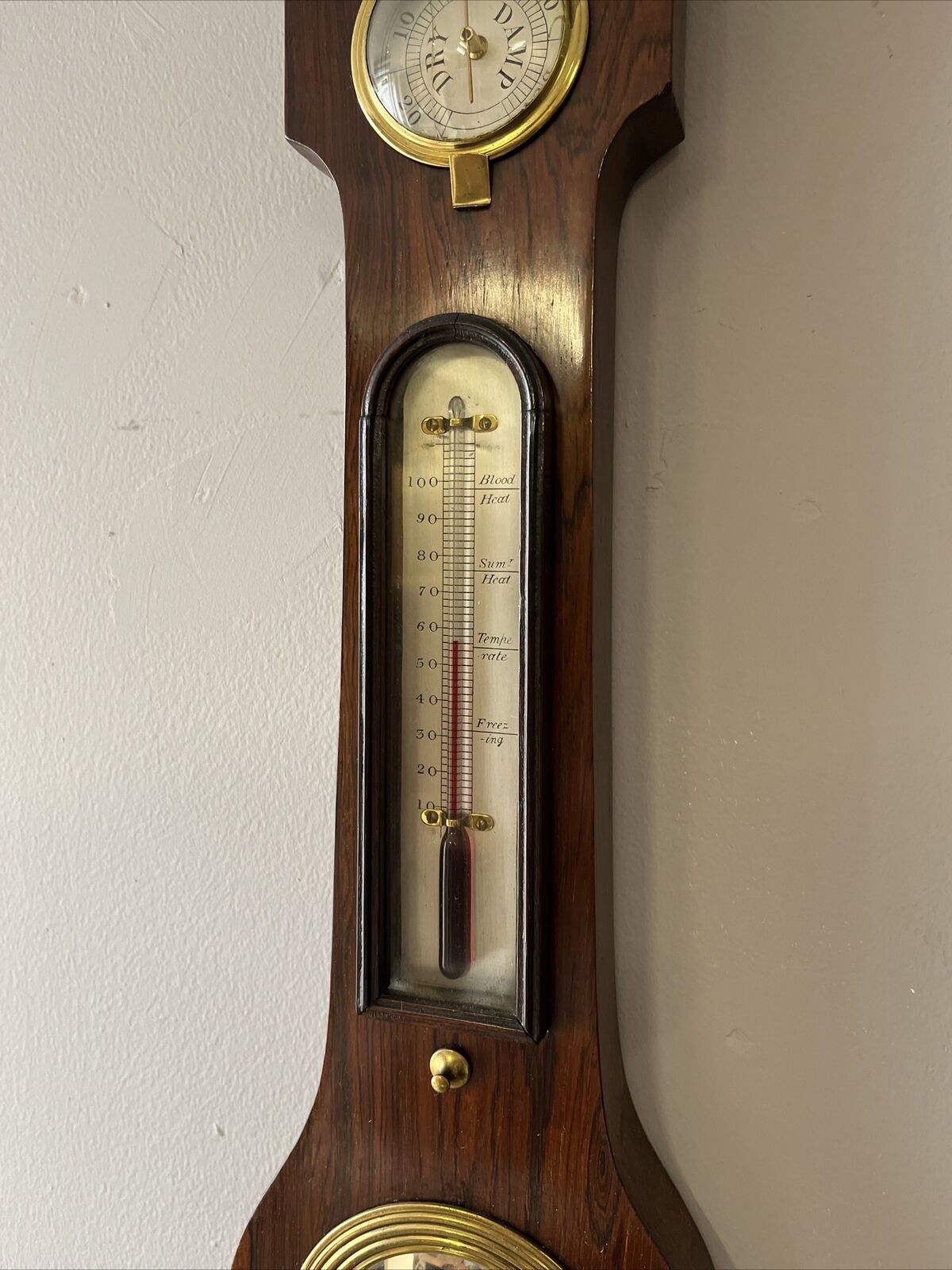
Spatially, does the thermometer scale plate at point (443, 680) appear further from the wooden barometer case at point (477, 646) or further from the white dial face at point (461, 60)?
the white dial face at point (461, 60)

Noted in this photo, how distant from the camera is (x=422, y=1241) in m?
0.67

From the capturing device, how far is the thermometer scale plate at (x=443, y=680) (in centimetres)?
67

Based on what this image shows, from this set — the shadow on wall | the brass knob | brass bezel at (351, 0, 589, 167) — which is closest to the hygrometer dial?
brass bezel at (351, 0, 589, 167)

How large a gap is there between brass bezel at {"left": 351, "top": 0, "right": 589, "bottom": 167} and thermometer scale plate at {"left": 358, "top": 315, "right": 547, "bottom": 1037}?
0.37ft

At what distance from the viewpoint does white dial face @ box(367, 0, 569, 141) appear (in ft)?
2.11

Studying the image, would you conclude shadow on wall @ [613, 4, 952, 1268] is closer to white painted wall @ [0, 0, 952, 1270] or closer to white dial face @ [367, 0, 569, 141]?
white painted wall @ [0, 0, 952, 1270]

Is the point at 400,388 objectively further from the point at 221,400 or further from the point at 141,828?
the point at 141,828

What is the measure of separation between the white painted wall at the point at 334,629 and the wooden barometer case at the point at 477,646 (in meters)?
0.06

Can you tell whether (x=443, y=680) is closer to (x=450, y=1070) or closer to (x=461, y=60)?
(x=450, y=1070)

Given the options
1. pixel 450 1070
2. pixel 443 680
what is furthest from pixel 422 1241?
pixel 443 680

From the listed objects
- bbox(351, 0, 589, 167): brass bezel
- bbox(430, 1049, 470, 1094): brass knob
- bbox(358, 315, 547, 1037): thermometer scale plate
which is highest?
bbox(351, 0, 589, 167): brass bezel

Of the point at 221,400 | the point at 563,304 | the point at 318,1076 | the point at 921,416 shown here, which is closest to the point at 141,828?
the point at 318,1076

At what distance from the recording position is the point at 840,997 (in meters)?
0.69

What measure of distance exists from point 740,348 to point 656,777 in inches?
12.2
